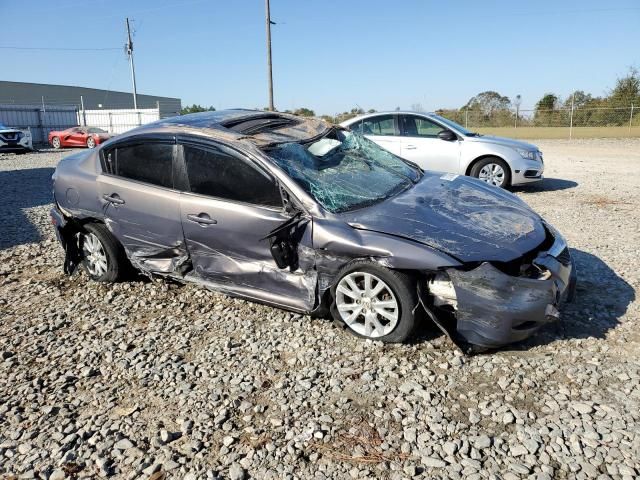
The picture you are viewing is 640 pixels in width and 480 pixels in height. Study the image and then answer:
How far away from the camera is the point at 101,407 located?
315cm

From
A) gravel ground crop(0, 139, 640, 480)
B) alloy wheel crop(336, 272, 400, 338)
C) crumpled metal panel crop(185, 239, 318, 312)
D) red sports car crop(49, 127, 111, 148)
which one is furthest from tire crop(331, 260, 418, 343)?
red sports car crop(49, 127, 111, 148)

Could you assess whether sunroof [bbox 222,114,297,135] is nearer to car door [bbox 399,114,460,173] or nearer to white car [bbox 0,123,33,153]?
car door [bbox 399,114,460,173]

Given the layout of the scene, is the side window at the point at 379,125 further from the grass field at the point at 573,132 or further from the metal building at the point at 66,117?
the metal building at the point at 66,117

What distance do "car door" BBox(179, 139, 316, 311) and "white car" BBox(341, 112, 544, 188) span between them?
212 inches

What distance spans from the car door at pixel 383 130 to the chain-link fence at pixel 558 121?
63.1 feet

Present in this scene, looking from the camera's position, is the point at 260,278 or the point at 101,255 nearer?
the point at 260,278

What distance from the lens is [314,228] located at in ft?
12.2

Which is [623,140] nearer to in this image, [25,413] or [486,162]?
[486,162]

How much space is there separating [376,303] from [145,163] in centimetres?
243

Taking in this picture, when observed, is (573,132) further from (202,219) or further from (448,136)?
(202,219)

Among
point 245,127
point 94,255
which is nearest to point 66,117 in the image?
point 94,255

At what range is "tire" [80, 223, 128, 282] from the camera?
16.0 ft

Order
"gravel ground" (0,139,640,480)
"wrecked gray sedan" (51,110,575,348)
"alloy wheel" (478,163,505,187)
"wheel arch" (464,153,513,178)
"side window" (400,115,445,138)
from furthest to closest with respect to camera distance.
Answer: "side window" (400,115,445,138) → "alloy wheel" (478,163,505,187) → "wheel arch" (464,153,513,178) → "wrecked gray sedan" (51,110,575,348) → "gravel ground" (0,139,640,480)

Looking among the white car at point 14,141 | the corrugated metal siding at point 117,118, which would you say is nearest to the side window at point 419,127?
the white car at point 14,141
